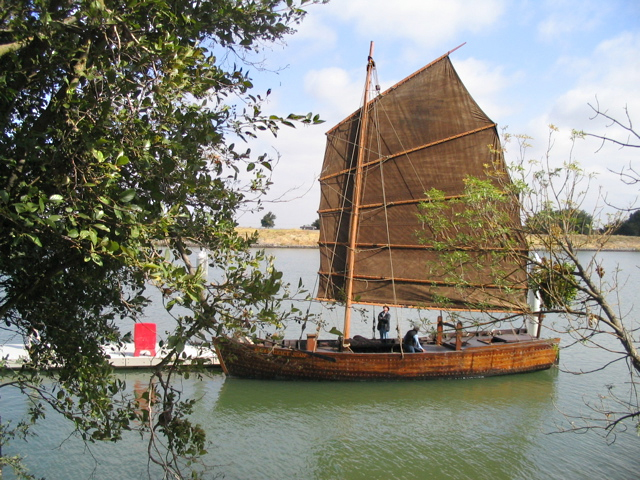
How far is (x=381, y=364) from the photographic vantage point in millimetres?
9961

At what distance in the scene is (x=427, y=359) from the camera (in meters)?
10.1

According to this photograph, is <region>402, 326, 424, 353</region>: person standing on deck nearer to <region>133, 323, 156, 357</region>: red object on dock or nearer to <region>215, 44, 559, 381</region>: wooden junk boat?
<region>215, 44, 559, 381</region>: wooden junk boat

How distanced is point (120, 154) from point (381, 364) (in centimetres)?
851

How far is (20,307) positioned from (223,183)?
57.6 inches

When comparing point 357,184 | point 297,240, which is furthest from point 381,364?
point 297,240

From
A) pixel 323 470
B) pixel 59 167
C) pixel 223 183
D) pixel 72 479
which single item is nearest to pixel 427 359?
pixel 323 470

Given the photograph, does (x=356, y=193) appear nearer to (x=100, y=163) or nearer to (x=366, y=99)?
→ (x=366, y=99)

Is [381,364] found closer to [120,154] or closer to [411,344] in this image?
[411,344]

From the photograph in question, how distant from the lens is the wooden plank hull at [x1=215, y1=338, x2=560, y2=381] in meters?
9.70

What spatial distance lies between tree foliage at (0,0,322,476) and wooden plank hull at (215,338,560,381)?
6.63 m

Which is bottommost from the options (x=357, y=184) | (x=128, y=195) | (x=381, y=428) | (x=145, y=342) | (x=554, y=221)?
(x=381, y=428)

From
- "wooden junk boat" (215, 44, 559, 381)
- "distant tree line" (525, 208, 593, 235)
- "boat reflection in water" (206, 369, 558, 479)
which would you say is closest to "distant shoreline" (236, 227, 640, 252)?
"wooden junk boat" (215, 44, 559, 381)

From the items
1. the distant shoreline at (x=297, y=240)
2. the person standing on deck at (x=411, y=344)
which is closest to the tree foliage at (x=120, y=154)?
the person standing on deck at (x=411, y=344)

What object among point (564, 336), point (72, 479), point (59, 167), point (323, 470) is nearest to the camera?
point (59, 167)
